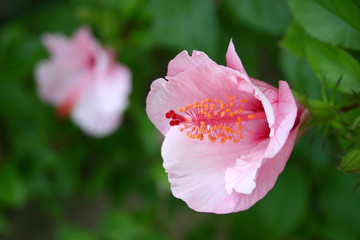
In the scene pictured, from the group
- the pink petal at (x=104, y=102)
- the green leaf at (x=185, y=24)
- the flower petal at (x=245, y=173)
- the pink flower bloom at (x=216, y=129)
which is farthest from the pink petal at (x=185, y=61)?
Answer: the pink petal at (x=104, y=102)

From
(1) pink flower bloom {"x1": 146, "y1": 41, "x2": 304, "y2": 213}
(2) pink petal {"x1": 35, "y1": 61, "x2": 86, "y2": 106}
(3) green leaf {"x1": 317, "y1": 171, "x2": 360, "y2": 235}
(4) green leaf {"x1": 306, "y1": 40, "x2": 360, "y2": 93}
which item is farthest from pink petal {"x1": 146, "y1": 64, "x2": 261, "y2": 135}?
(2) pink petal {"x1": 35, "y1": 61, "x2": 86, "y2": 106}

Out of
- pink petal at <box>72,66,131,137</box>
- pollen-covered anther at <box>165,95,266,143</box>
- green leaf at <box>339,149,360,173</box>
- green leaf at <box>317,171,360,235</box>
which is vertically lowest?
green leaf at <box>317,171,360,235</box>

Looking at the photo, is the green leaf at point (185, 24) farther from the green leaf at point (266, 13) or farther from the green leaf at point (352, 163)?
the green leaf at point (352, 163)

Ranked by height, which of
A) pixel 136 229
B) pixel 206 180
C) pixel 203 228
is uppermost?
pixel 206 180

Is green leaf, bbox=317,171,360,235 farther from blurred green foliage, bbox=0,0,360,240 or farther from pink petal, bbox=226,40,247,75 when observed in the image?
pink petal, bbox=226,40,247,75

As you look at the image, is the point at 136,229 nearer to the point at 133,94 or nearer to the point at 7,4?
the point at 133,94

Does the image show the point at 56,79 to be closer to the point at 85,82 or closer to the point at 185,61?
the point at 85,82

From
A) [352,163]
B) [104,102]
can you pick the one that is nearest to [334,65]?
[352,163]

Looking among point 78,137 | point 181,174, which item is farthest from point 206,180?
point 78,137

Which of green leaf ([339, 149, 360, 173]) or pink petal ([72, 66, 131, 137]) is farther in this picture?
pink petal ([72, 66, 131, 137])
